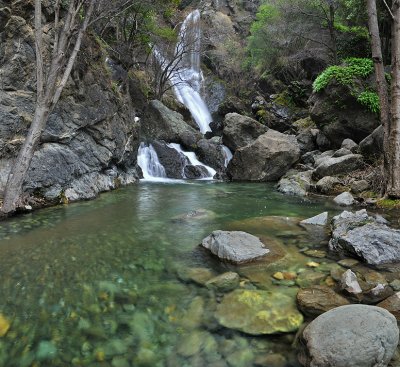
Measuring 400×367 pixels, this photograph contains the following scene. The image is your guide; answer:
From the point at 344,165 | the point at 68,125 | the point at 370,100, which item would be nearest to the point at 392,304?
the point at 344,165

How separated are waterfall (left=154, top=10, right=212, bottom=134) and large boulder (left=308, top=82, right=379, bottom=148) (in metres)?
11.2

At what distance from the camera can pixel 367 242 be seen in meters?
5.06

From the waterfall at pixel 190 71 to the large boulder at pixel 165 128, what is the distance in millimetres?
4852

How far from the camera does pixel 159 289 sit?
425 centimetres

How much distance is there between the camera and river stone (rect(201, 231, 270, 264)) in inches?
199

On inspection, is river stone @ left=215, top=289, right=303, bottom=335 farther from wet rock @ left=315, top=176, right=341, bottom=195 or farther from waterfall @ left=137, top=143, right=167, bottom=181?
waterfall @ left=137, top=143, right=167, bottom=181

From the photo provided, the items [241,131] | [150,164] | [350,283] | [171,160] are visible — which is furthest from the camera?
[241,131]

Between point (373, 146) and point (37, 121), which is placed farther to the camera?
point (373, 146)

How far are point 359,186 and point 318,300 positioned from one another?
291 inches

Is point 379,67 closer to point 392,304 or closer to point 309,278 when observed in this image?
point 309,278

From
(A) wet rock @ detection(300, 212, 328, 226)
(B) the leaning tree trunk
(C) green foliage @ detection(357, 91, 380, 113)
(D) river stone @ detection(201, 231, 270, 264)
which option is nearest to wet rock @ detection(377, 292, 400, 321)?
(D) river stone @ detection(201, 231, 270, 264)

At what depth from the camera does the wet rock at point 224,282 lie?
13.8 feet

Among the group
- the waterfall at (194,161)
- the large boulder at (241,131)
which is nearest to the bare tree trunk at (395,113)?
the waterfall at (194,161)

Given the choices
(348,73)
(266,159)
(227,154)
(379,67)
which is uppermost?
(348,73)
